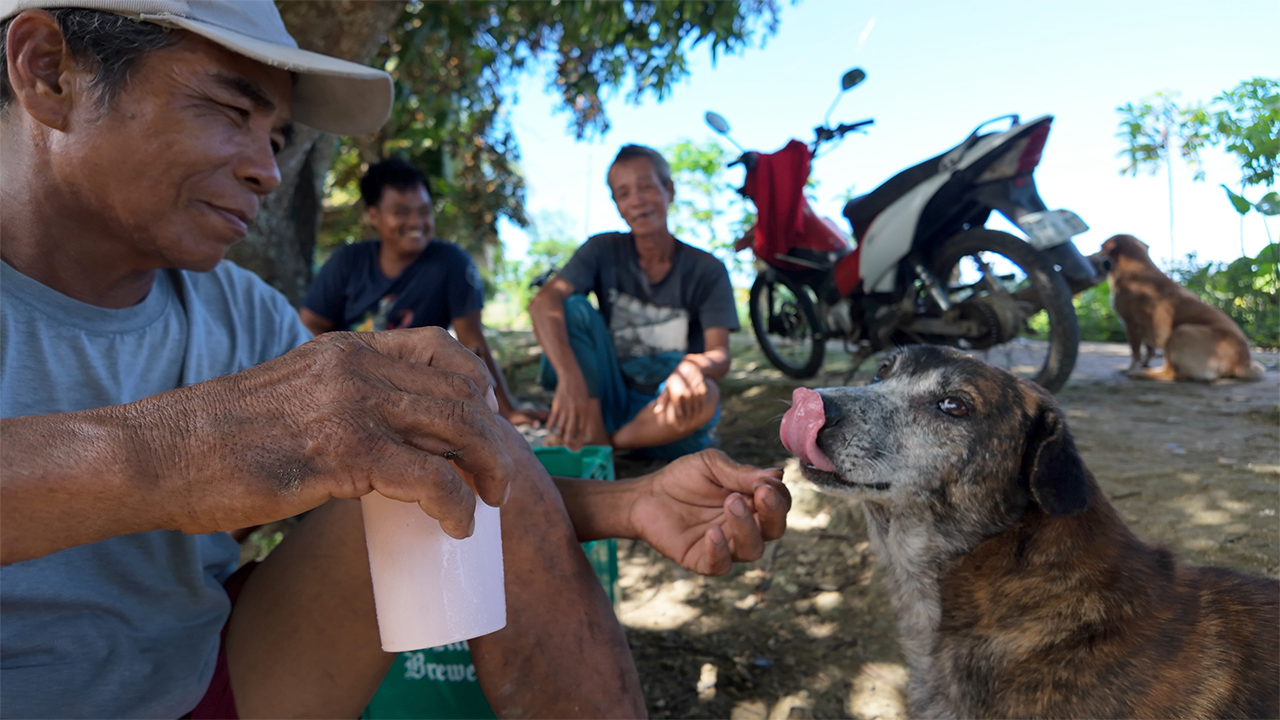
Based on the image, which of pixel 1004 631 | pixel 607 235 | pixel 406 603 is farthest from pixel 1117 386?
pixel 406 603

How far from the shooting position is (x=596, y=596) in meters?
1.54

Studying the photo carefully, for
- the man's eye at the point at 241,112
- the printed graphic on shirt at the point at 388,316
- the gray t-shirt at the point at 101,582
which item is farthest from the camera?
the printed graphic on shirt at the point at 388,316

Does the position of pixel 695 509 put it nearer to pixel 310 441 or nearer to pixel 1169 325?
pixel 310 441

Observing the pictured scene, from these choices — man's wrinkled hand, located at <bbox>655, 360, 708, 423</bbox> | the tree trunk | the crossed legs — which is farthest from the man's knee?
the crossed legs

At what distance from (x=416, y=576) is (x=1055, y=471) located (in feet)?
4.60

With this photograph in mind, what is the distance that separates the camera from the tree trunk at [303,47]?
4.61 m

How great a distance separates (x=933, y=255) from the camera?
4824 mm

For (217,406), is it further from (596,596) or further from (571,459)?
(571,459)

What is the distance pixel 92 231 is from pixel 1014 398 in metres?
2.22

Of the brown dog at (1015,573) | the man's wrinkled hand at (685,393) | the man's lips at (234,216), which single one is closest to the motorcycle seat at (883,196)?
the man's wrinkled hand at (685,393)

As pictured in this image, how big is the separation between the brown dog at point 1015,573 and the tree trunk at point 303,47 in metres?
4.00

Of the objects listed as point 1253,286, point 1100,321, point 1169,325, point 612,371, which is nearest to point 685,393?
point 612,371

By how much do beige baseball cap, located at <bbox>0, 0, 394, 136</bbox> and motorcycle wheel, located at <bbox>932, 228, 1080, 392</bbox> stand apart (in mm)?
3577

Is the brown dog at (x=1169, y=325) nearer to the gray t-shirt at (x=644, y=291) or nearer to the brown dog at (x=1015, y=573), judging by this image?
the gray t-shirt at (x=644, y=291)
